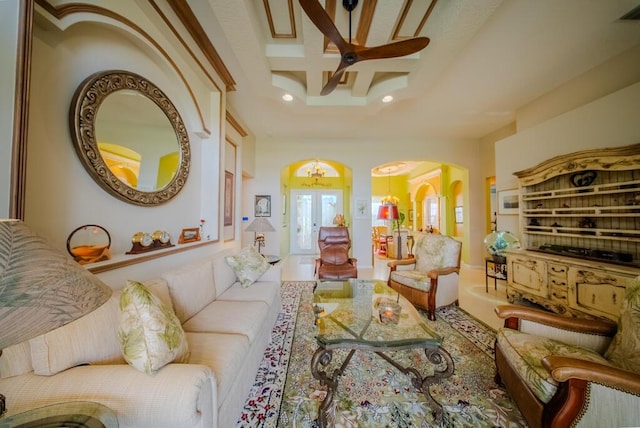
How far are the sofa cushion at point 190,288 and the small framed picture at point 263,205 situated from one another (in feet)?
10.7

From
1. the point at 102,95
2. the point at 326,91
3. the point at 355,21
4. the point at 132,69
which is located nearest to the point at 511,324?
the point at 326,91

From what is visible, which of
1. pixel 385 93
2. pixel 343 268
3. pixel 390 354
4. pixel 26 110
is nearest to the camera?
pixel 26 110

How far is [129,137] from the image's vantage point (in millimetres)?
1734

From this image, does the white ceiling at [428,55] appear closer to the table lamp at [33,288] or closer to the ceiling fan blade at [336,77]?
the ceiling fan blade at [336,77]

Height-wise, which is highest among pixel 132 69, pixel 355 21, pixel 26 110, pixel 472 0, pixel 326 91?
pixel 355 21

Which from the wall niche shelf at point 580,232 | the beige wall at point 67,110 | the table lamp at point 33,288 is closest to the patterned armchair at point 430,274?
the wall niche shelf at point 580,232

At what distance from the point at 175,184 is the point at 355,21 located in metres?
2.43

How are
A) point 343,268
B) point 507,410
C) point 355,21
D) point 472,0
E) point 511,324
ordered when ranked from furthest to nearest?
point 343,268, point 355,21, point 472,0, point 511,324, point 507,410

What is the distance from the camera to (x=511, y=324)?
5.12 feet

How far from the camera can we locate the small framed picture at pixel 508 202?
3.73 metres

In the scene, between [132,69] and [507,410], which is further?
[132,69]

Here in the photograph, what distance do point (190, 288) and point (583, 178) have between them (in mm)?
4319

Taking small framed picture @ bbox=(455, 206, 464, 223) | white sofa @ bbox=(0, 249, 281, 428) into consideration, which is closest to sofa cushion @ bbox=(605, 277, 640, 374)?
white sofa @ bbox=(0, 249, 281, 428)

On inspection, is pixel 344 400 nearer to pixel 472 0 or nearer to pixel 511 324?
pixel 511 324
